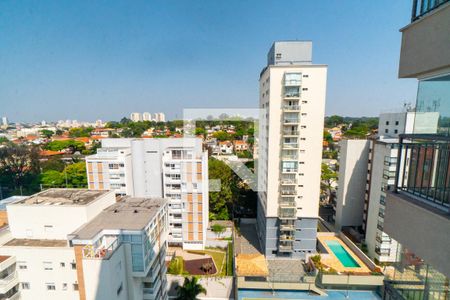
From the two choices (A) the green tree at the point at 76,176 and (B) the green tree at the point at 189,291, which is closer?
(B) the green tree at the point at 189,291

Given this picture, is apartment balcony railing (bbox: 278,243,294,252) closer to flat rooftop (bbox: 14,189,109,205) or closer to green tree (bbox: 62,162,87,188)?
flat rooftop (bbox: 14,189,109,205)

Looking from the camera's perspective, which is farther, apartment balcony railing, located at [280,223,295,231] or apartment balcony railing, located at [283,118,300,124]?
apartment balcony railing, located at [280,223,295,231]

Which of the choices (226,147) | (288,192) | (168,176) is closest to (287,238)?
(288,192)

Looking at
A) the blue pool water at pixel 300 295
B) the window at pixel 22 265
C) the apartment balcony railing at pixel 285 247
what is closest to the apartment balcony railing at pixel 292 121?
the apartment balcony railing at pixel 285 247

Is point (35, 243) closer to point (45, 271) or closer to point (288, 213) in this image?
point (45, 271)

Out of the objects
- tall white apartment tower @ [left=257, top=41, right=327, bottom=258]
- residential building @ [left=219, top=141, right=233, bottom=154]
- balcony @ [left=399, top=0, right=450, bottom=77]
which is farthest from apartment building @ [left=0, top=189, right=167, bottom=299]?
residential building @ [left=219, top=141, right=233, bottom=154]

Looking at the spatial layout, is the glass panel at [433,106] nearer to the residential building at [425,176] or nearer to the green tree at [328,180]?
the residential building at [425,176]
